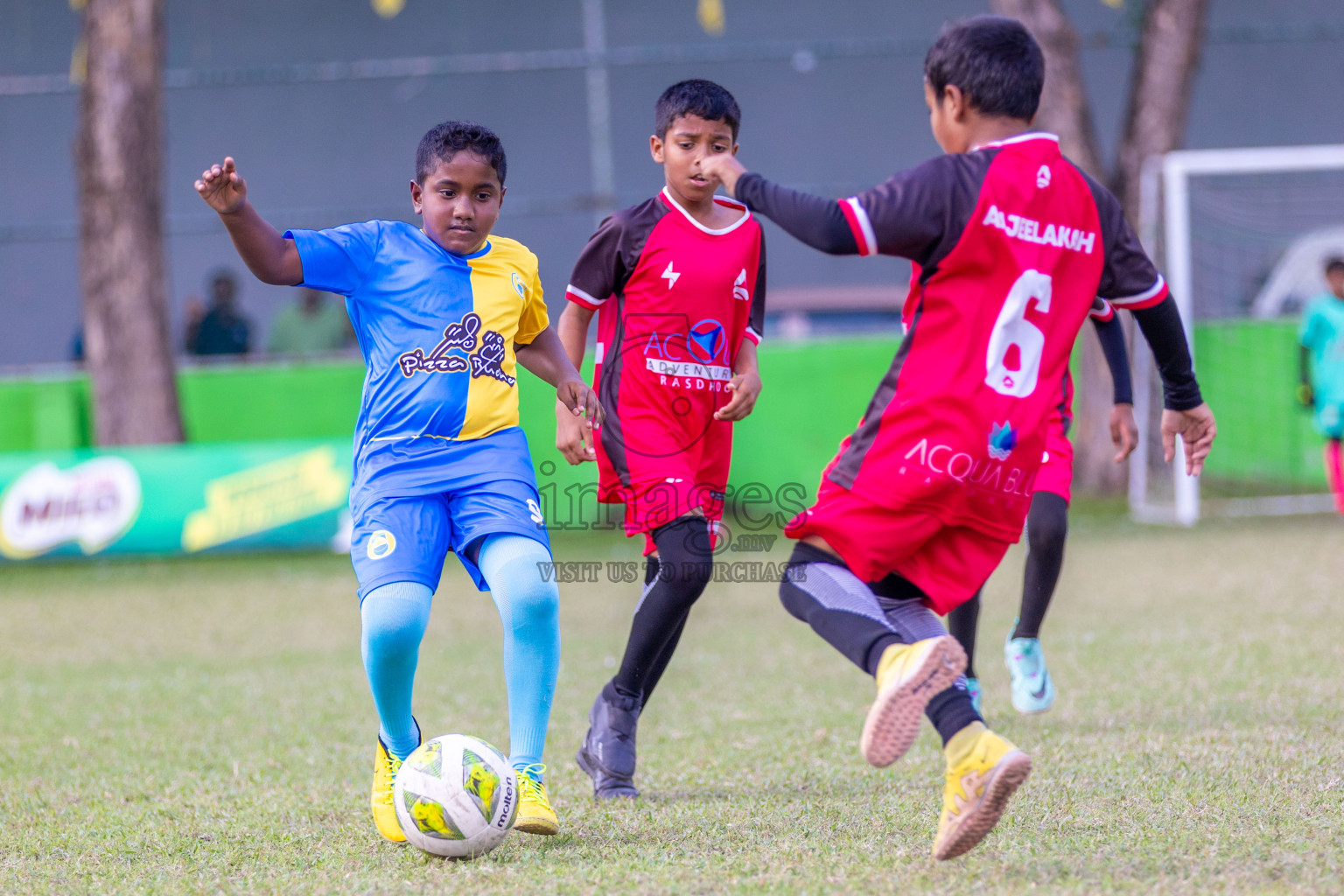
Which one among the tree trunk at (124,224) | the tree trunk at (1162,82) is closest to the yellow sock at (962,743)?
the tree trunk at (124,224)

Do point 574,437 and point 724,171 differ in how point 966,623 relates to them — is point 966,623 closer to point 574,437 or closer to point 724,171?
point 574,437

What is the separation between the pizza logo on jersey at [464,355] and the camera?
345 cm

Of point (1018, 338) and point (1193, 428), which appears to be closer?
point (1018, 338)

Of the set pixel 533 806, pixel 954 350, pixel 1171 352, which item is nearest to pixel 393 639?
pixel 533 806

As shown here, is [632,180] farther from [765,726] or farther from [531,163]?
[765,726]

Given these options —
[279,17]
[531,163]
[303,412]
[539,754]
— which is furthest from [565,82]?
[539,754]

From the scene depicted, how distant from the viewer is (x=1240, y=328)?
1213cm

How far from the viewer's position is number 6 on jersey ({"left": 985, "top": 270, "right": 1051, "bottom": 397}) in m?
2.91

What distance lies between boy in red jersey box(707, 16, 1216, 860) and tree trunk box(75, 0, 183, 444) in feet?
30.8

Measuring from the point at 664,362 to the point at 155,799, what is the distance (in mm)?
1890

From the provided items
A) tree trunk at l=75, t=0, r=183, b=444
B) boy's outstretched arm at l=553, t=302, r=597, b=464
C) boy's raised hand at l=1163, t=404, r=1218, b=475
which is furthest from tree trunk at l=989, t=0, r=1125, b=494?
boy's outstretched arm at l=553, t=302, r=597, b=464

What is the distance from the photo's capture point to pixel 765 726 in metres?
4.69

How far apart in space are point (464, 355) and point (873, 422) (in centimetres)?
109

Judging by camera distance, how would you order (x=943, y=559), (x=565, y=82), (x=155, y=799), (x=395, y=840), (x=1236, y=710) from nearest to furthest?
1. (x=943, y=559)
2. (x=395, y=840)
3. (x=155, y=799)
4. (x=1236, y=710)
5. (x=565, y=82)
